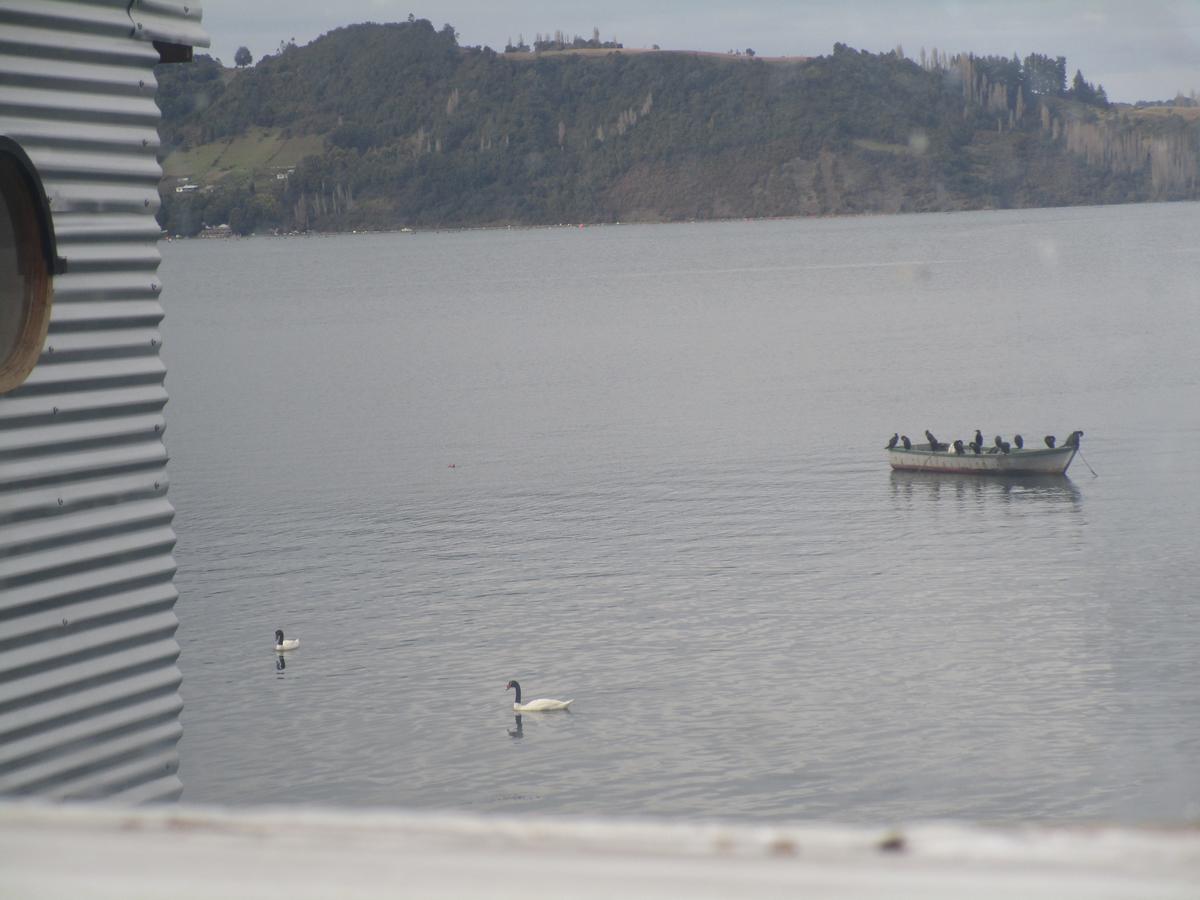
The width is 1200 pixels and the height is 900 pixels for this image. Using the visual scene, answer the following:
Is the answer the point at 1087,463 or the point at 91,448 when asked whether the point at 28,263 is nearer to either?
the point at 91,448

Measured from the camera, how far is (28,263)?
22.5ft

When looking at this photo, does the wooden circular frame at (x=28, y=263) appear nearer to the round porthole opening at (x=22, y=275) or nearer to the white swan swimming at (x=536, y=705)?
the round porthole opening at (x=22, y=275)

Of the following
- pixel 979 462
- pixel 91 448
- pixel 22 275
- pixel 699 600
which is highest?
pixel 22 275

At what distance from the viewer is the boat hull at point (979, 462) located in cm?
5438

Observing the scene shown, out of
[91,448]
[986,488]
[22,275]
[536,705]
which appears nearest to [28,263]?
[22,275]

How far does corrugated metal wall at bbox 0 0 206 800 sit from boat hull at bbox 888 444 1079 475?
1925 inches

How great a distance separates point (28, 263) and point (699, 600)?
31.8 metres

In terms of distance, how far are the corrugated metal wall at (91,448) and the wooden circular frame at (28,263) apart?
0.16 meters

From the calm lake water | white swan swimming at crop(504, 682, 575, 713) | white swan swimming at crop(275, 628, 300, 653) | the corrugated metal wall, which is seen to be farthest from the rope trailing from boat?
the corrugated metal wall

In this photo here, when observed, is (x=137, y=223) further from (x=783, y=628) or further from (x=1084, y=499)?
(x=1084, y=499)

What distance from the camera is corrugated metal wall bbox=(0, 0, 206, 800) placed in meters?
6.93

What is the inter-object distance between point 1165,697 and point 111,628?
83.5 ft

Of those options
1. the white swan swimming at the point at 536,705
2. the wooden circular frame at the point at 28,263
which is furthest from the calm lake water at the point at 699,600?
the wooden circular frame at the point at 28,263

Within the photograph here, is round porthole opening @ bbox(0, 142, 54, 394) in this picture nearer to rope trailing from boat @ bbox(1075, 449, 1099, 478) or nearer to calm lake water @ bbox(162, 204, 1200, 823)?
calm lake water @ bbox(162, 204, 1200, 823)
